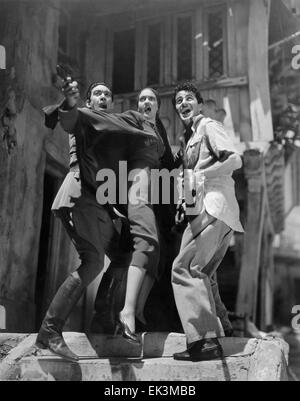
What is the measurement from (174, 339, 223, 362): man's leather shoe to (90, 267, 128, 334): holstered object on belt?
0.90 m

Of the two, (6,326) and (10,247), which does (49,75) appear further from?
(6,326)

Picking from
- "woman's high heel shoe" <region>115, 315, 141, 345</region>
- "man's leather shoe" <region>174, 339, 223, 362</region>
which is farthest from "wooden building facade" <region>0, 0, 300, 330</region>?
"man's leather shoe" <region>174, 339, 223, 362</region>

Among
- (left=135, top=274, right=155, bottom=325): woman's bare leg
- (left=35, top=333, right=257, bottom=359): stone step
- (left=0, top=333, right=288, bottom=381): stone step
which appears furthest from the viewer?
(left=135, top=274, right=155, bottom=325): woman's bare leg

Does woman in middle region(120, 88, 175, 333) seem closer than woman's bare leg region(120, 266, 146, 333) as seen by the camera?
No

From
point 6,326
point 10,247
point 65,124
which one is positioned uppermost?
point 65,124

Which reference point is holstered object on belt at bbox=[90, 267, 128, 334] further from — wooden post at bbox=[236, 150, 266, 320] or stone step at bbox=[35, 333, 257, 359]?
wooden post at bbox=[236, 150, 266, 320]

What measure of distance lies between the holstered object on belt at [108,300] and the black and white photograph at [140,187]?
0.01 metres

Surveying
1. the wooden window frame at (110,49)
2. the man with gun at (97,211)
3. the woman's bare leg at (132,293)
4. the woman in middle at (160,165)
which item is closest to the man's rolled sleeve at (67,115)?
the man with gun at (97,211)

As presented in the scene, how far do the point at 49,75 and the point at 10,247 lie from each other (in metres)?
2.99

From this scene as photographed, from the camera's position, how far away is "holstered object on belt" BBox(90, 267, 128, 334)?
5055 mm

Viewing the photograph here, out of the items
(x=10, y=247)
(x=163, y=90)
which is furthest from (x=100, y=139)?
(x=163, y=90)

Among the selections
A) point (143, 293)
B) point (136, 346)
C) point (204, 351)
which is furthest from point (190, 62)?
point (204, 351)

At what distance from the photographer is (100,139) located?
16.2 feet

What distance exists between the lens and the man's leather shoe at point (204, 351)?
4293mm
